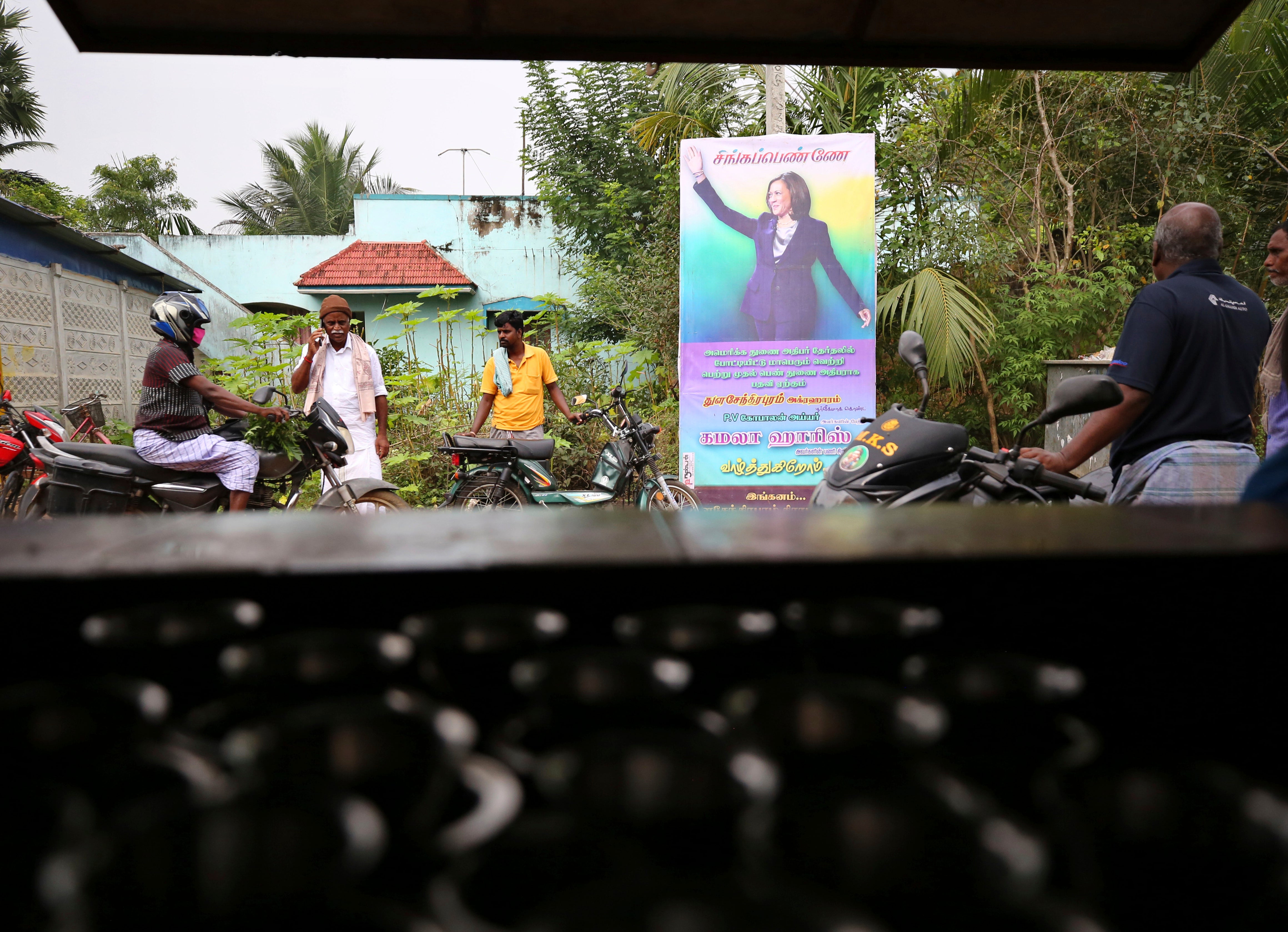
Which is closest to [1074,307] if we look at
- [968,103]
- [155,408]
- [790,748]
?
[968,103]

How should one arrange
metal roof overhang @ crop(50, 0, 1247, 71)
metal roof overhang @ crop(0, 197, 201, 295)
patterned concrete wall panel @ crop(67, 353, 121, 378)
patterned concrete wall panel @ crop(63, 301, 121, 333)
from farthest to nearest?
1. patterned concrete wall panel @ crop(63, 301, 121, 333)
2. patterned concrete wall panel @ crop(67, 353, 121, 378)
3. metal roof overhang @ crop(0, 197, 201, 295)
4. metal roof overhang @ crop(50, 0, 1247, 71)

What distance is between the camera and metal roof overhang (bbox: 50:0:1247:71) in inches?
107

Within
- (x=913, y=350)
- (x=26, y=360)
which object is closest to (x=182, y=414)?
(x=913, y=350)

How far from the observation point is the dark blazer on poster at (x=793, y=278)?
264 inches

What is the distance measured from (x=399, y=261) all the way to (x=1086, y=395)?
15.9m

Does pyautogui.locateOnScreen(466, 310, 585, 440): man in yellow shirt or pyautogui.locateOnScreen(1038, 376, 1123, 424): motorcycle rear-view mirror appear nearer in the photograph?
pyautogui.locateOnScreen(1038, 376, 1123, 424): motorcycle rear-view mirror

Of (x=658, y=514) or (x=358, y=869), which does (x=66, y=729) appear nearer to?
(x=358, y=869)

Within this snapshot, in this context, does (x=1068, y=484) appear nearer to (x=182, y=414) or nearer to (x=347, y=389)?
(x=182, y=414)

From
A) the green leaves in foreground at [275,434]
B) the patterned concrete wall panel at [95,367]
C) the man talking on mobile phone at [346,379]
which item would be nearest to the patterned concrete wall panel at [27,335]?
the patterned concrete wall panel at [95,367]

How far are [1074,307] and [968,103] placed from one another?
2342 mm

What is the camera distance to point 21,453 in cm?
621

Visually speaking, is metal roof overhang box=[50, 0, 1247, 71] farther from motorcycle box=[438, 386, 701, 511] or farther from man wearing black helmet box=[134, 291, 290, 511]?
motorcycle box=[438, 386, 701, 511]

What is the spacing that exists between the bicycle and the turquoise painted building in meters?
8.11

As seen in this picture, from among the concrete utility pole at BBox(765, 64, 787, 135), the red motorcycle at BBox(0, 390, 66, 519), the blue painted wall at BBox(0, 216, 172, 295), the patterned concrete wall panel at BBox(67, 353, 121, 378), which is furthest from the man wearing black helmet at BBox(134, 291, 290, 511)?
the patterned concrete wall panel at BBox(67, 353, 121, 378)
